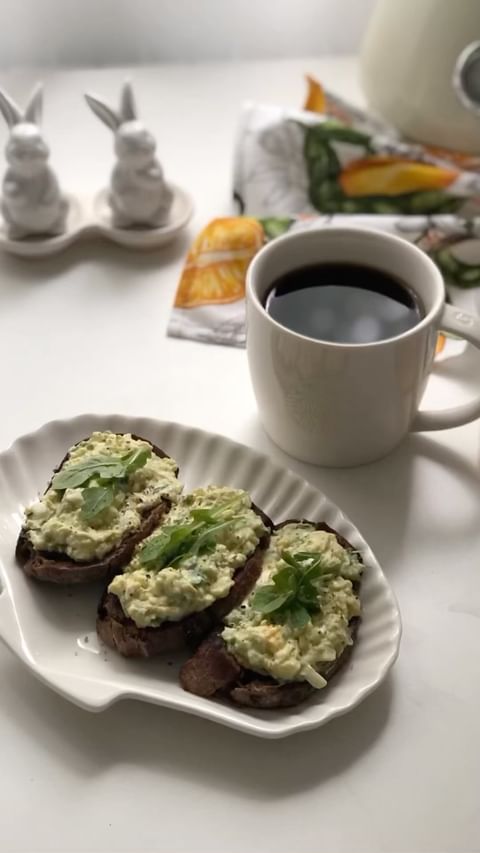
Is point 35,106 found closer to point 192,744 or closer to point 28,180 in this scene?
Result: point 28,180

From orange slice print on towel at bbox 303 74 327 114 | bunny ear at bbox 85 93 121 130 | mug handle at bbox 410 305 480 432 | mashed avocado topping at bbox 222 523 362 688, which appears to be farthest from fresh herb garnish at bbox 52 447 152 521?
orange slice print on towel at bbox 303 74 327 114

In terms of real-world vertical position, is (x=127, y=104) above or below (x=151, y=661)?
above

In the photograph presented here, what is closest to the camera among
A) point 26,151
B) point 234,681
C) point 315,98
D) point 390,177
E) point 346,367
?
point 234,681

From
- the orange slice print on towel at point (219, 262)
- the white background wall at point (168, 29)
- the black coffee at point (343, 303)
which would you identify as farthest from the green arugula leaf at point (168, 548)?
the white background wall at point (168, 29)

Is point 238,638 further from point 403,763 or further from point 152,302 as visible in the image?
point 152,302

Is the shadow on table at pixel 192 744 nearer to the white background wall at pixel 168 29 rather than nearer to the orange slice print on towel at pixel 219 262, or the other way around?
the orange slice print on towel at pixel 219 262

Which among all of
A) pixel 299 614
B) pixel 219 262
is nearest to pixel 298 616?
pixel 299 614
